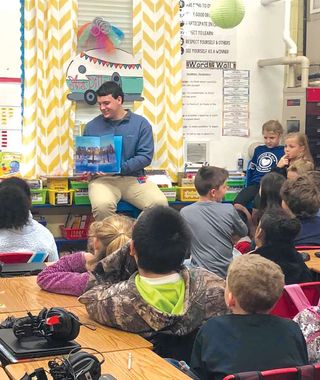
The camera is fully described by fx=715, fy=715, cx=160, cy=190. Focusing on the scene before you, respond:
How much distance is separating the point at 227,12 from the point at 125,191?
1963mm

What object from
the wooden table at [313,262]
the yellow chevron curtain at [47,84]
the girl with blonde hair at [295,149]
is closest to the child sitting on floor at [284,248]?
the wooden table at [313,262]

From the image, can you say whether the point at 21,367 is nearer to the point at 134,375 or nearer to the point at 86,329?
the point at 134,375

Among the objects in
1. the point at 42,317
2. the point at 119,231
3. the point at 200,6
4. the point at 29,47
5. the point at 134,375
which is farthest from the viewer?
the point at 200,6

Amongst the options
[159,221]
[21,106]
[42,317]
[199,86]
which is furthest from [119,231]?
[199,86]

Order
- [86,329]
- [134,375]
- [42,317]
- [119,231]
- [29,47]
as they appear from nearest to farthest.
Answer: [134,375] < [42,317] < [86,329] < [119,231] < [29,47]

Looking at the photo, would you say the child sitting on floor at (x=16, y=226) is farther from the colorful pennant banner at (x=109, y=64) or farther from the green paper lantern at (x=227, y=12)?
the green paper lantern at (x=227, y=12)

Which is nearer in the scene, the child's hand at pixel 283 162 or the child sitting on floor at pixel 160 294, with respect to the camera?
the child sitting on floor at pixel 160 294

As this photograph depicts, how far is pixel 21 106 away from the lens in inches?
275

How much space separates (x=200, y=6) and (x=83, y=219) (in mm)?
2565

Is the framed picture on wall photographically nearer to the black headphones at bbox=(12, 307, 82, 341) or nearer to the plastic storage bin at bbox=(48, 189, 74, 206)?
the plastic storage bin at bbox=(48, 189, 74, 206)

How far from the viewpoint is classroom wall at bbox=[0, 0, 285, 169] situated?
305 inches

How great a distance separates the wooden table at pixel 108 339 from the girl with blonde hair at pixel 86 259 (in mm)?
424

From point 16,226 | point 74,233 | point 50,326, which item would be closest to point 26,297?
point 50,326

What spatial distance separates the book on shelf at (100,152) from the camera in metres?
6.59
